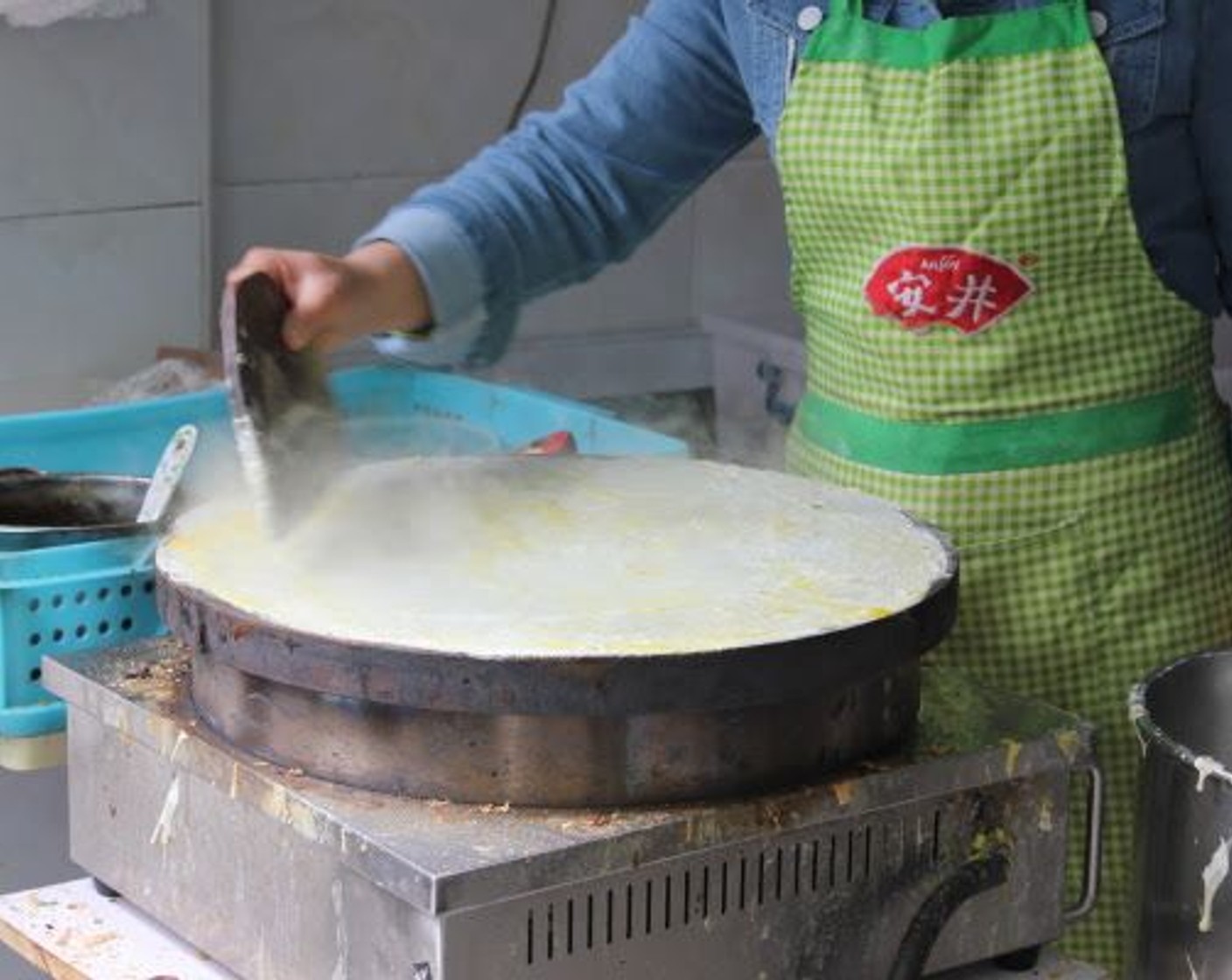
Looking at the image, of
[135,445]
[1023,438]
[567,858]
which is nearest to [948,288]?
[1023,438]

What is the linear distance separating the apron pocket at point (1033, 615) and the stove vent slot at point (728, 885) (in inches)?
17.1

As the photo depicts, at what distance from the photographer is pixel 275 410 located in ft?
4.99

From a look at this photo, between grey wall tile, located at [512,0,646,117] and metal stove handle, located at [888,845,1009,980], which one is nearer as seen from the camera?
metal stove handle, located at [888,845,1009,980]

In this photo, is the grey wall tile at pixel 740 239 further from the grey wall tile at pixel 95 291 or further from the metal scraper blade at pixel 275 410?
the metal scraper blade at pixel 275 410

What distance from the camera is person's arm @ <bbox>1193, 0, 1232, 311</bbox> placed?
5.82 feet

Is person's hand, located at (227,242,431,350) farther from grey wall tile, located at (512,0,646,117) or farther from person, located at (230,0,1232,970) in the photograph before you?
grey wall tile, located at (512,0,646,117)

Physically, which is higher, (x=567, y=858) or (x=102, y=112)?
(x=102, y=112)

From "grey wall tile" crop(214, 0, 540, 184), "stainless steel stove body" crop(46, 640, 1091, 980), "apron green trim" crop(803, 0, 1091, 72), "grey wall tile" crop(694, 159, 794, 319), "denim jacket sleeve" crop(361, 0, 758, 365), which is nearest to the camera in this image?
"stainless steel stove body" crop(46, 640, 1091, 980)

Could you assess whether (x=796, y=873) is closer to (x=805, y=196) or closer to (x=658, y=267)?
(x=805, y=196)

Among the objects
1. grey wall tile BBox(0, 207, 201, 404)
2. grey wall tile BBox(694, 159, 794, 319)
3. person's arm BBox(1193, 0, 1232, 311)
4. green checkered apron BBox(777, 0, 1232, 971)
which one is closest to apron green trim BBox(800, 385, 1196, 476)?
green checkered apron BBox(777, 0, 1232, 971)

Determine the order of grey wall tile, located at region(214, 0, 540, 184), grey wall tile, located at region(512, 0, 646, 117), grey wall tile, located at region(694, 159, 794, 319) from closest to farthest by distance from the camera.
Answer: grey wall tile, located at region(214, 0, 540, 184) < grey wall tile, located at region(512, 0, 646, 117) < grey wall tile, located at region(694, 159, 794, 319)

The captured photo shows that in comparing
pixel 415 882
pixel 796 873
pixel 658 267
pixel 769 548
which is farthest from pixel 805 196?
pixel 658 267

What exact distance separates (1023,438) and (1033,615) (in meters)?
0.15

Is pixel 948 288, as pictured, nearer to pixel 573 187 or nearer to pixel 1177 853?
pixel 573 187
